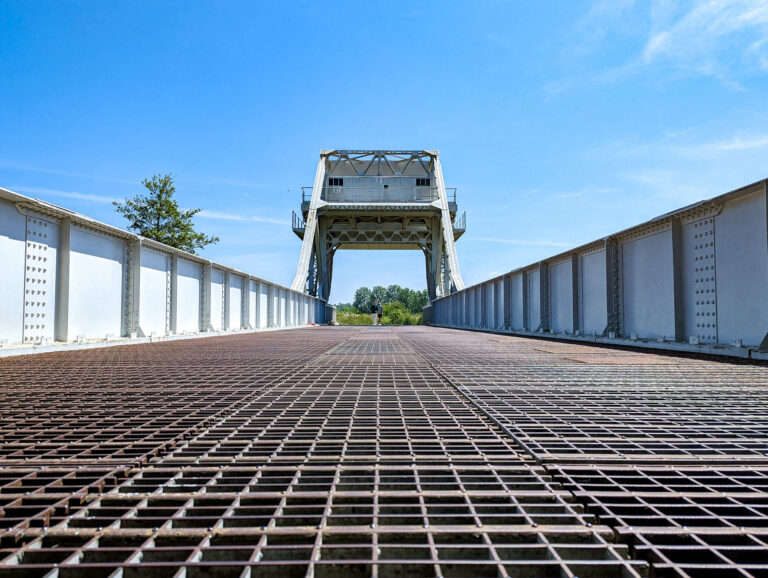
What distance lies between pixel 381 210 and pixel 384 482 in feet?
109

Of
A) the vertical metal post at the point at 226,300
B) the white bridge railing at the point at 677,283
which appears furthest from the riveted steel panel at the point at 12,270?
the white bridge railing at the point at 677,283

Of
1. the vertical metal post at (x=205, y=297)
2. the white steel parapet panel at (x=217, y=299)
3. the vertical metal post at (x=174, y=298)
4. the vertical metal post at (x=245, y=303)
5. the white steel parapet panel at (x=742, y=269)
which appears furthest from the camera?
the vertical metal post at (x=245, y=303)

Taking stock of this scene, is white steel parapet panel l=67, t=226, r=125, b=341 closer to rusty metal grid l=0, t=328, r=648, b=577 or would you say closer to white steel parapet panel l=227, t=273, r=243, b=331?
rusty metal grid l=0, t=328, r=648, b=577

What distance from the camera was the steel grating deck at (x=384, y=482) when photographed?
4.14 feet

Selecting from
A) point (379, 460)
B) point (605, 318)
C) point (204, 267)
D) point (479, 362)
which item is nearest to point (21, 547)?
point (379, 460)

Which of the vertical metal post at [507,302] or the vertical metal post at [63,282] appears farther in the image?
the vertical metal post at [507,302]

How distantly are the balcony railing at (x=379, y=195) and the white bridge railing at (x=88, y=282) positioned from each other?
2501cm

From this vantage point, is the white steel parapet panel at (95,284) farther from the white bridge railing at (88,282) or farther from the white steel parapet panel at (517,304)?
the white steel parapet panel at (517,304)

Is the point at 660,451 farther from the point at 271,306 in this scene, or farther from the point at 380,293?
the point at 380,293

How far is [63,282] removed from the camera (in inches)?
298

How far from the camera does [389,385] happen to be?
411cm

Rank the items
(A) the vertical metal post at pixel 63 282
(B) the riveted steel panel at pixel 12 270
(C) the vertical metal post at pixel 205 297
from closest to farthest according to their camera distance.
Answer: (B) the riveted steel panel at pixel 12 270
(A) the vertical metal post at pixel 63 282
(C) the vertical metal post at pixel 205 297

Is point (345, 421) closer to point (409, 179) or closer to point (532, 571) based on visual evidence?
point (532, 571)

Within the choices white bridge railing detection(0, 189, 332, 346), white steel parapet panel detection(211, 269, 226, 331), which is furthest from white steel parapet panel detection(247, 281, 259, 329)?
white bridge railing detection(0, 189, 332, 346)
